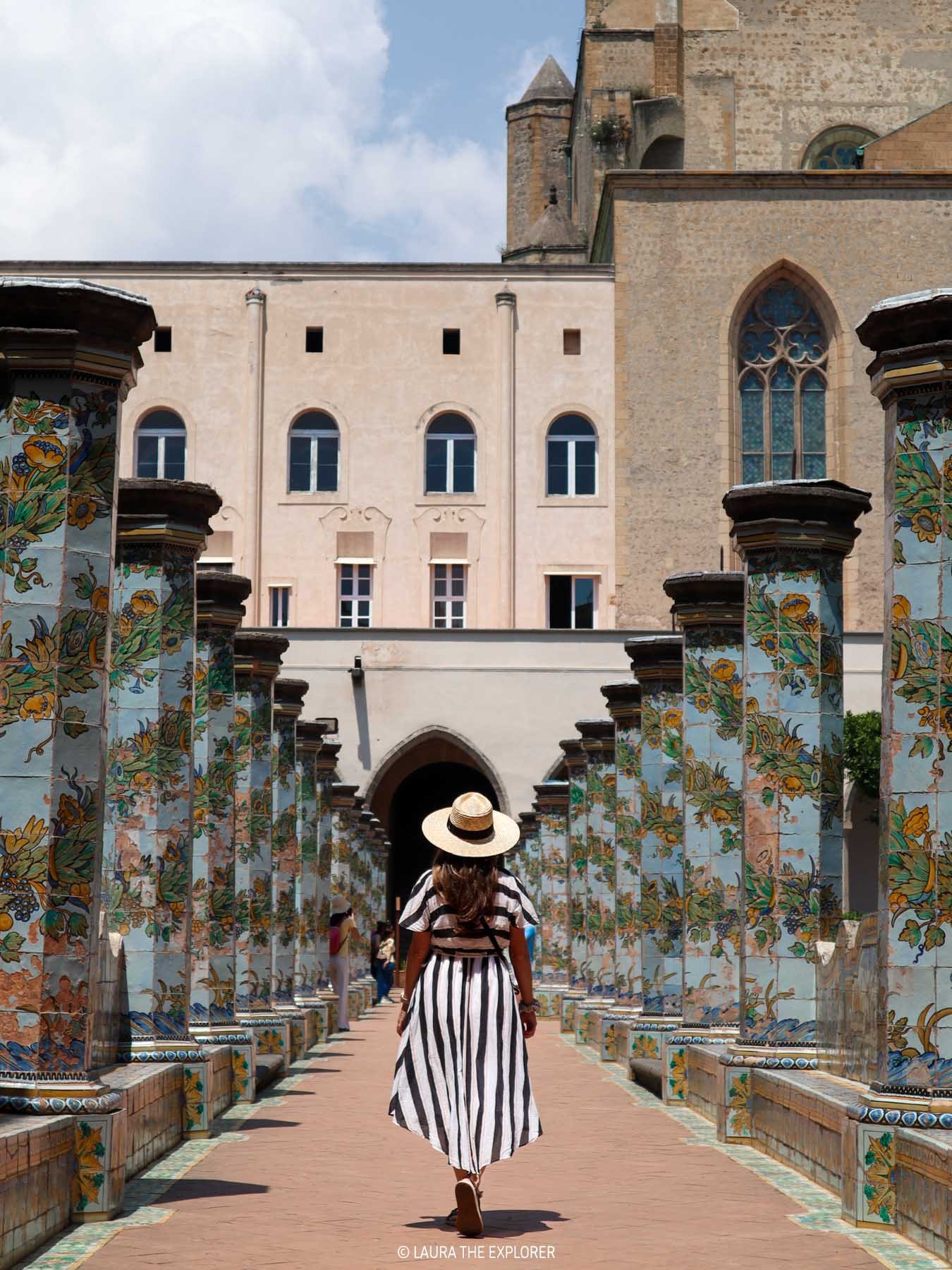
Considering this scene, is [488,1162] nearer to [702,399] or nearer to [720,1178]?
[720,1178]

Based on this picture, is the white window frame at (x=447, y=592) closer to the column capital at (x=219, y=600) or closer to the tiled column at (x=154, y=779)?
the column capital at (x=219, y=600)

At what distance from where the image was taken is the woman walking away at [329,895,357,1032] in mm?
25438

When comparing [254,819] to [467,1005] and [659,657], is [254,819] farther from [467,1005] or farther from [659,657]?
[467,1005]

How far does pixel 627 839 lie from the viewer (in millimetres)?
19469

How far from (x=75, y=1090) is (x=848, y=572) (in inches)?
1555

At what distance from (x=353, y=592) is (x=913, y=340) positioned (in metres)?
40.0

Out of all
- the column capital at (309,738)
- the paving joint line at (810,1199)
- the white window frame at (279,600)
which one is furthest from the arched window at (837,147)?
the paving joint line at (810,1199)

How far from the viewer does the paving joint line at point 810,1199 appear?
7.63 metres

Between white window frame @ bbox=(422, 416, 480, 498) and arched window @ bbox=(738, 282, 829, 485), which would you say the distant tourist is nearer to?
white window frame @ bbox=(422, 416, 480, 498)

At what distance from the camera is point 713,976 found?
14859mm

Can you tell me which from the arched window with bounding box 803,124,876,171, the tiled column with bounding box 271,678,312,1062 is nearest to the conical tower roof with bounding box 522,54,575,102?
the arched window with bounding box 803,124,876,171

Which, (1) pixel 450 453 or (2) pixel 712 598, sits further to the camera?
(1) pixel 450 453

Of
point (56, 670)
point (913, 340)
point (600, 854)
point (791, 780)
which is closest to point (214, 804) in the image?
point (791, 780)

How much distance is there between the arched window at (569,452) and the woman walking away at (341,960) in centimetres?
2310
